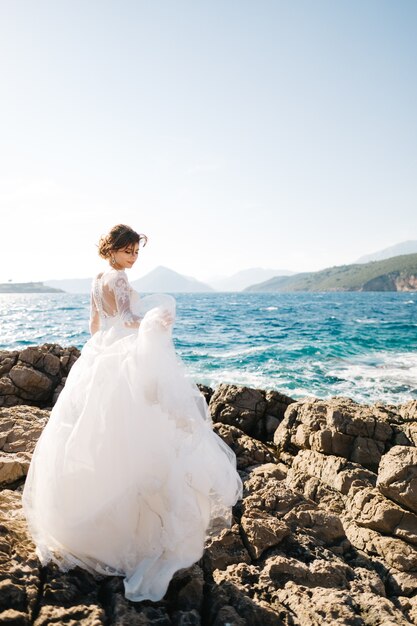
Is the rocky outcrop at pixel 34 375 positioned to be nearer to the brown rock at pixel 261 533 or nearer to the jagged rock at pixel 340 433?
the jagged rock at pixel 340 433

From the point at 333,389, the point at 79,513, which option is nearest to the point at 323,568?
the point at 79,513

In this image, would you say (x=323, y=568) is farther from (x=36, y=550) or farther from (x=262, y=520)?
(x=36, y=550)

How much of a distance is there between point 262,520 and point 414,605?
145cm

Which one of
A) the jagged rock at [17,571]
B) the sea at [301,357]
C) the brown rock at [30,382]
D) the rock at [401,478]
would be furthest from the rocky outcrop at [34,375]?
the rock at [401,478]

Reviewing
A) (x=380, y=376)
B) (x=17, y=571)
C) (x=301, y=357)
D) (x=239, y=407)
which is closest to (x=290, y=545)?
(x=17, y=571)

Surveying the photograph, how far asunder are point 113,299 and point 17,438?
11.1 ft

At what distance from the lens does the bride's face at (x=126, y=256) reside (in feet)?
12.1

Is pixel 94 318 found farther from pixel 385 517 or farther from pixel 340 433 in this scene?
pixel 340 433

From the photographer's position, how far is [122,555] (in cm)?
313

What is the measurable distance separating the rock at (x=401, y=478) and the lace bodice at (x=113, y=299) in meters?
3.70

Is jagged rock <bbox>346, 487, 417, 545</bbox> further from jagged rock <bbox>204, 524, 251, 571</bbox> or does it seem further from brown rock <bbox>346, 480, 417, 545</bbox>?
jagged rock <bbox>204, 524, 251, 571</bbox>

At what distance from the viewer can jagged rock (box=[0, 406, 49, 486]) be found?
4504 mm

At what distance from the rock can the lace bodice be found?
3702 millimetres

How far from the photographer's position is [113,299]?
3.72 m
